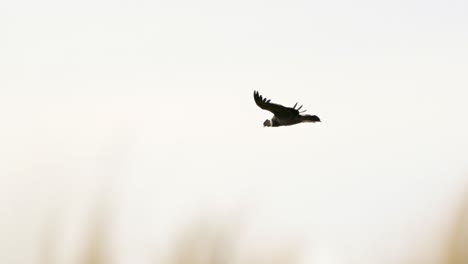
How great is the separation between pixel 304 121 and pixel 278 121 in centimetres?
33

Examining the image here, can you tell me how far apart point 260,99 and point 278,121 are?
1.19 ft

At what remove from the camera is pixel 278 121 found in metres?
14.7

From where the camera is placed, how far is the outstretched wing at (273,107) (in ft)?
47.4

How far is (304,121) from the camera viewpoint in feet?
47.5

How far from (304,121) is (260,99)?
20.5 inches

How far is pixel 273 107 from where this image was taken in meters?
14.5

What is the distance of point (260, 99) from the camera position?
1448 cm

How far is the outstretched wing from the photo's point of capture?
14.5 meters
